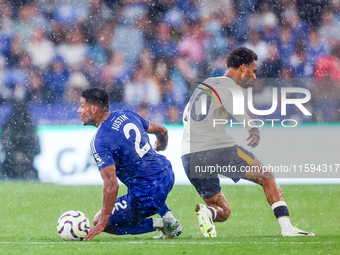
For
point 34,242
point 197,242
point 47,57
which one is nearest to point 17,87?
point 47,57

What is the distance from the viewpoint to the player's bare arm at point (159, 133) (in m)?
4.57

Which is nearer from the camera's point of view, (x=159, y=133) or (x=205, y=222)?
(x=205, y=222)

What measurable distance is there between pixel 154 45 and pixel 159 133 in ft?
19.1

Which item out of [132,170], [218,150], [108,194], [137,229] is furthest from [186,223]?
[108,194]

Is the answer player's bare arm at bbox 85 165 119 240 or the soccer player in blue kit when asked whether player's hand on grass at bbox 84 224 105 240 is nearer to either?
player's bare arm at bbox 85 165 119 240

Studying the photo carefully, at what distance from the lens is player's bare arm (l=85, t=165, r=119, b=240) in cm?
384

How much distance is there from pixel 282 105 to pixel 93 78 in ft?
11.5

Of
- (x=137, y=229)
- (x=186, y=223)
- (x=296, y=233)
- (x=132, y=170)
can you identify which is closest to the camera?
(x=296, y=233)

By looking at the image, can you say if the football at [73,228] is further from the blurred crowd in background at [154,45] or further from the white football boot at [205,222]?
the blurred crowd in background at [154,45]

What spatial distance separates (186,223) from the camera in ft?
17.6

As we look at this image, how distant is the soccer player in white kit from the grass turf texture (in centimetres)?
23

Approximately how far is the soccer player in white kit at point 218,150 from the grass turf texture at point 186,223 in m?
0.23

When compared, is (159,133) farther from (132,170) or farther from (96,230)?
(96,230)

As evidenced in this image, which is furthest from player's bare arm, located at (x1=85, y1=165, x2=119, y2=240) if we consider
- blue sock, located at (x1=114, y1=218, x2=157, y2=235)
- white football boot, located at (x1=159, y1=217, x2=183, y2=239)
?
white football boot, located at (x1=159, y1=217, x2=183, y2=239)
